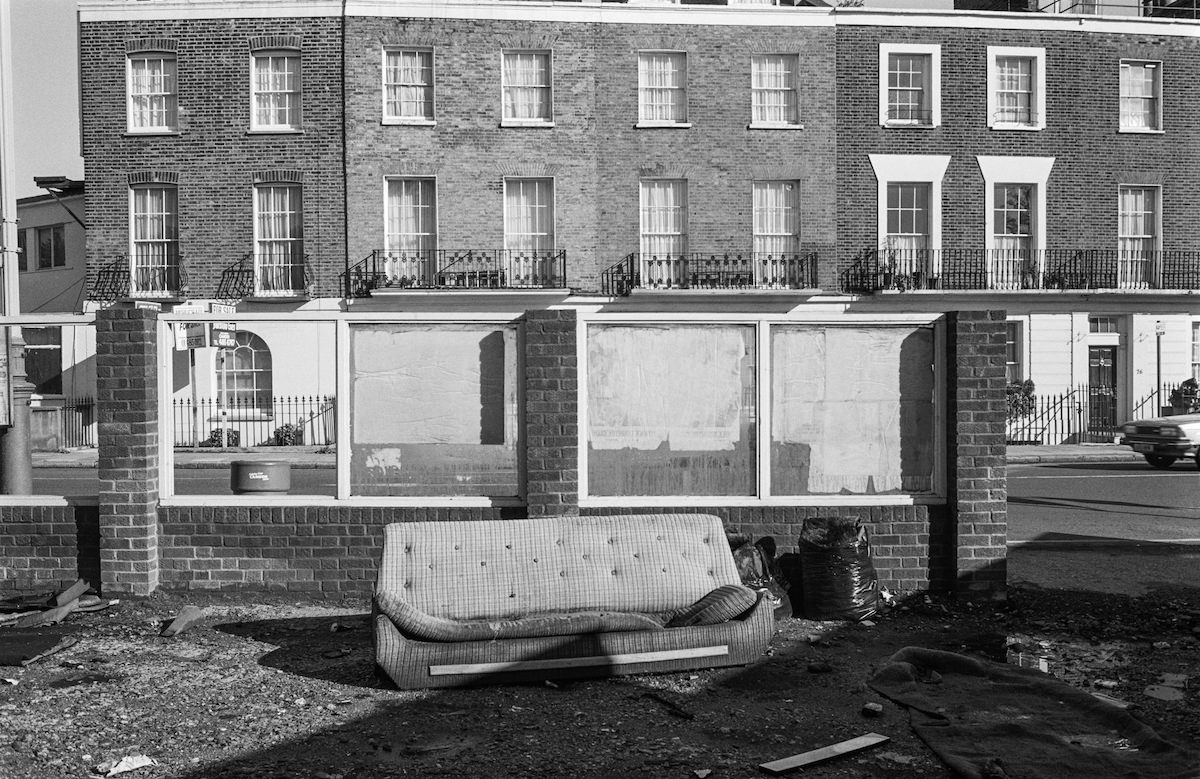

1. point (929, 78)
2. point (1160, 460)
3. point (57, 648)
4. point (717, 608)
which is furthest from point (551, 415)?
point (929, 78)

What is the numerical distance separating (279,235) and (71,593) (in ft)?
62.7

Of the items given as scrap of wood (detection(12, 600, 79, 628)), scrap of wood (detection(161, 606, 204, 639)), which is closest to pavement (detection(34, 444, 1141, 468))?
scrap of wood (detection(12, 600, 79, 628))

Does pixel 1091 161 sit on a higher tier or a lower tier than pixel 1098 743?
higher

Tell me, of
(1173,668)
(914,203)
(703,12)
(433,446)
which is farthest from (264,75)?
(1173,668)

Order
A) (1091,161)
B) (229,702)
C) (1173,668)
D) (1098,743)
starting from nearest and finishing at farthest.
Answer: (1098,743) < (229,702) < (1173,668) < (1091,161)

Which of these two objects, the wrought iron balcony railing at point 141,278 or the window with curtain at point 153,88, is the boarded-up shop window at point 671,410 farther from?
the window with curtain at point 153,88

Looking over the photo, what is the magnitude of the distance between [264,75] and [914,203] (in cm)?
1648

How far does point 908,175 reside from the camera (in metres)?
27.3

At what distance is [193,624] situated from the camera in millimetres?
7895

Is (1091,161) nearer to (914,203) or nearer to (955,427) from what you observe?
(914,203)

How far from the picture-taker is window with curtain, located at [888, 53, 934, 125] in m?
27.4

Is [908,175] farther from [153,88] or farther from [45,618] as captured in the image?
Result: [45,618]

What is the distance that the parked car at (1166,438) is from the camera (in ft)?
65.4

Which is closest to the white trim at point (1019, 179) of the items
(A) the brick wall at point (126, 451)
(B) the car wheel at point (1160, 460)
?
(B) the car wheel at point (1160, 460)
